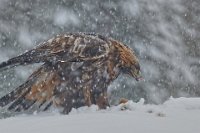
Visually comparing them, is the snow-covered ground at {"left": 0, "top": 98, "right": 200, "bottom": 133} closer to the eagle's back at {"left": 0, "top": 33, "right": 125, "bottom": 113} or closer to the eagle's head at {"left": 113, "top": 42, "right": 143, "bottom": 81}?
the eagle's back at {"left": 0, "top": 33, "right": 125, "bottom": 113}

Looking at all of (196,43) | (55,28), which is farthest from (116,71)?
(196,43)

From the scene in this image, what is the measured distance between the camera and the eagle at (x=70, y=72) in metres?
3.64

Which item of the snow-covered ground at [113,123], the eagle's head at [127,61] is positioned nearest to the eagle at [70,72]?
the eagle's head at [127,61]

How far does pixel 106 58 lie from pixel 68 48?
0.94ft

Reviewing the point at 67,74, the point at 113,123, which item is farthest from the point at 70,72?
the point at 113,123

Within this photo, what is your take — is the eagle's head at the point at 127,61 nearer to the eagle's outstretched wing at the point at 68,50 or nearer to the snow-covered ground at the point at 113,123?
the eagle's outstretched wing at the point at 68,50

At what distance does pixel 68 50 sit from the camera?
3.87 metres

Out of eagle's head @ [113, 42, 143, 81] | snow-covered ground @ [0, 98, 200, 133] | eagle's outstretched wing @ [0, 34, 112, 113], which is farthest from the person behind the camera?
eagle's head @ [113, 42, 143, 81]

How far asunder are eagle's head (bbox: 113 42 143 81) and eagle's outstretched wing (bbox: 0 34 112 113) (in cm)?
11

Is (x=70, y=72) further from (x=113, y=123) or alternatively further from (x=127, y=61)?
(x=113, y=123)

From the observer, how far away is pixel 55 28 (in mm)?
7094

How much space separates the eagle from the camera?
11.9 ft

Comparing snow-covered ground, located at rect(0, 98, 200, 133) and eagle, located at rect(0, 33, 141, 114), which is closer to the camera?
snow-covered ground, located at rect(0, 98, 200, 133)

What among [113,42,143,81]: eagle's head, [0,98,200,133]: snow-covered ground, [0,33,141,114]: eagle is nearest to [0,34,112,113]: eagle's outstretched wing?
[0,33,141,114]: eagle
